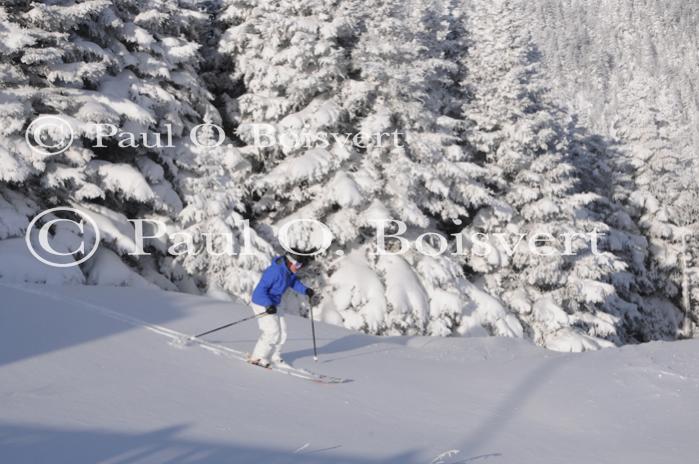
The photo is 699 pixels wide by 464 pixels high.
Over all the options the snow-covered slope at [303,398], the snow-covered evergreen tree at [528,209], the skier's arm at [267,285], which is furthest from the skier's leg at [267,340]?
the snow-covered evergreen tree at [528,209]

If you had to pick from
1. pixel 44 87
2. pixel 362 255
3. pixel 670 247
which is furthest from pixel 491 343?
pixel 670 247

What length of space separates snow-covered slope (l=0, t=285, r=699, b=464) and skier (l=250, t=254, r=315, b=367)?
50 centimetres

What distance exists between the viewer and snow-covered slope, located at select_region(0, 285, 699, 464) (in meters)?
5.62

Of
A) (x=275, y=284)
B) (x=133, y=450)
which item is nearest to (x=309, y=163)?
(x=275, y=284)

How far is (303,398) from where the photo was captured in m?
7.61

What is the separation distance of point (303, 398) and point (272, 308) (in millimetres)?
1785

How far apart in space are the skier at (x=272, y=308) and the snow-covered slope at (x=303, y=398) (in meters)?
0.50

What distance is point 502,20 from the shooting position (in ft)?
74.7

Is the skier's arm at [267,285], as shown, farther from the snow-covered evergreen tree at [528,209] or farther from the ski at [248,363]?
the snow-covered evergreen tree at [528,209]

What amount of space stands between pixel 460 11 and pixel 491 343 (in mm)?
17454

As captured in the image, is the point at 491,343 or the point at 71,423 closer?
the point at 71,423

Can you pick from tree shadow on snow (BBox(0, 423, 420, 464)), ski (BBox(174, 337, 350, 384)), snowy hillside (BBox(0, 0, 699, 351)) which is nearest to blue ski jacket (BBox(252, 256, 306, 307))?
ski (BBox(174, 337, 350, 384))

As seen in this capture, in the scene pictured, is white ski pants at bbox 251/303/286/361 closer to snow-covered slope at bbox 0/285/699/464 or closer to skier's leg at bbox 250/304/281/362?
skier's leg at bbox 250/304/281/362

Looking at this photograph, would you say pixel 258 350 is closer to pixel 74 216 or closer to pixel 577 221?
pixel 74 216
